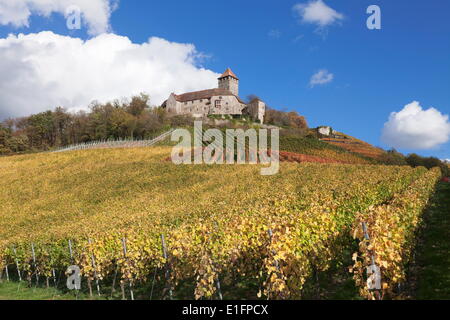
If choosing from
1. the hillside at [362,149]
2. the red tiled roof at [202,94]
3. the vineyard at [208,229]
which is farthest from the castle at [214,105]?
the vineyard at [208,229]

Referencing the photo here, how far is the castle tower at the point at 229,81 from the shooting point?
4341 inches

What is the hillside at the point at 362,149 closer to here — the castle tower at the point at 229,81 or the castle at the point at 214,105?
the castle at the point at 214,105

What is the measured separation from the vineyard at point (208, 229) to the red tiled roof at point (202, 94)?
200 feet

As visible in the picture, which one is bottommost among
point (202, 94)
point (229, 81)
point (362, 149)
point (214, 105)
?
point (362, 149)

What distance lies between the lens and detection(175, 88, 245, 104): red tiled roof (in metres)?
99.3

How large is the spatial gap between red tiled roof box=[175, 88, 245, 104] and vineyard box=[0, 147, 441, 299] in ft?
200

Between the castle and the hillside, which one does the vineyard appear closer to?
the hillside

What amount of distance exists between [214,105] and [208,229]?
90631mm

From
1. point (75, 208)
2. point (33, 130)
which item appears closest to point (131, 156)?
point (75, 208)

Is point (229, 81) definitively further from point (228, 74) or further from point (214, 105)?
point (214, 105)

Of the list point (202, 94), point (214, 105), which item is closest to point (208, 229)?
point (214, 105)

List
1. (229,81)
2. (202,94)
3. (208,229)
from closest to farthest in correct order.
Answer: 1. (208,229)
2. (202,94)
3. (229,81)

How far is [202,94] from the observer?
10112 cm

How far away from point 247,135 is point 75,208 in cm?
3791
